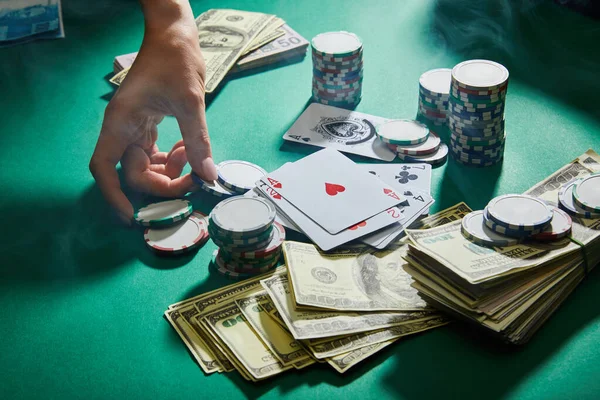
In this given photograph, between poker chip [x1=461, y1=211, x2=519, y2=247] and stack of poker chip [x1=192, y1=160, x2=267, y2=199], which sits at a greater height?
poker chip [x1=461, y1=211, x2=519, y2=247]

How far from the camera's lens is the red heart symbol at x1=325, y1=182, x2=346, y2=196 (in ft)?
7.63

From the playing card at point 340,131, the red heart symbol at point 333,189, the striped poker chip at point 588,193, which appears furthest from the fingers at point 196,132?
the striped poker chip at point 588,193

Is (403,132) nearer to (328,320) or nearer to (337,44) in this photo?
(337,44)

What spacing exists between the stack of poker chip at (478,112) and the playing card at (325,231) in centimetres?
45

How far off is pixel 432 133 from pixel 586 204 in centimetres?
73

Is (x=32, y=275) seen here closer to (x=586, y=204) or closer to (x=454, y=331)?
(x=454, y=331)

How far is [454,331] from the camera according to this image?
1.89 metres

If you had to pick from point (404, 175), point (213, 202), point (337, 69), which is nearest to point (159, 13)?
point (213, 202)

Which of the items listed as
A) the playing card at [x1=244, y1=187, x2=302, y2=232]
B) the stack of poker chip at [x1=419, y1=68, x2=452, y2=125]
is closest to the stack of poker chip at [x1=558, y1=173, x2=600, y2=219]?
the stack of poker chip at [x1=419, y1=68, x2=452, y2=125]

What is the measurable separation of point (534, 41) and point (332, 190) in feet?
4.89

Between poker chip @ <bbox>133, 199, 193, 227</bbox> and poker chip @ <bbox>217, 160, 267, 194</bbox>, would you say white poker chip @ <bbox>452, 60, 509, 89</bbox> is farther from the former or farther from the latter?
poker chip @ <bbox>133, 199, 193, 227</bbox>

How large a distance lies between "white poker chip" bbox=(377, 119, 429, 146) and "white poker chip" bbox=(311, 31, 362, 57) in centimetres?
34

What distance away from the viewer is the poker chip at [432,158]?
254 centimetres

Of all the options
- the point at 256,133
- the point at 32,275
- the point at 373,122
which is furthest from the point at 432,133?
the point at 32,275
